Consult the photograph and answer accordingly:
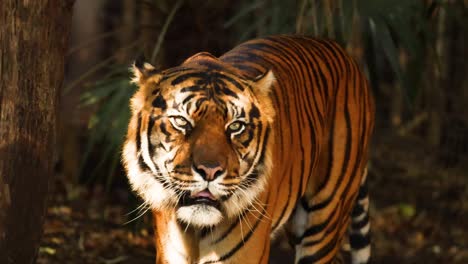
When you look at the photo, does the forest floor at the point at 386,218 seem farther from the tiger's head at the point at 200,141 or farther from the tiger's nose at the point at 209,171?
the tiger's nose at the point at 209,171

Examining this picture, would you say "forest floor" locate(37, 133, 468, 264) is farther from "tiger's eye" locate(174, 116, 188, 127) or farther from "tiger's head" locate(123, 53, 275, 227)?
"tiger's eye" locate(174, 116, 188, 127)

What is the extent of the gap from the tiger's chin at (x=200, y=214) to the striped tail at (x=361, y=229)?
1467mm

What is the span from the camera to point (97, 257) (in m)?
5.68

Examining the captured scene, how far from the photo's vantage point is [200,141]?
10.7ft

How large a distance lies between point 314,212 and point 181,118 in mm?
1207

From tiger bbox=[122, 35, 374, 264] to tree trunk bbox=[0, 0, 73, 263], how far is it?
21.3 inches

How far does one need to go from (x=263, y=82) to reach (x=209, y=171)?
513 millimetres

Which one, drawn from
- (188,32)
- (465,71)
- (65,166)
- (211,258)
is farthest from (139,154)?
(465,71)

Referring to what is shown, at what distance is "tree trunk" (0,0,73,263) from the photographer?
3803 millimetres

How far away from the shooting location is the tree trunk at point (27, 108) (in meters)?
3.80

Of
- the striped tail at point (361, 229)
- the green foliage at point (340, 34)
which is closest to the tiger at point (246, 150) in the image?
the striped tail at point (361, 229)

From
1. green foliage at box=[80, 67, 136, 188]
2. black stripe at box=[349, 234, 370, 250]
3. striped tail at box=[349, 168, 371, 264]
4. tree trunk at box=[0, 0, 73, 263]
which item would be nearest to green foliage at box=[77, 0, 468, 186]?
green foliage at box=[80, 67, 136, 188]

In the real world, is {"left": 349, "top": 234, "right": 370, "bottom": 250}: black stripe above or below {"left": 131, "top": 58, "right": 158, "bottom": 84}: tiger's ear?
below

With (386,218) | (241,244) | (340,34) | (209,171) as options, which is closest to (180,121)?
(209,171)
